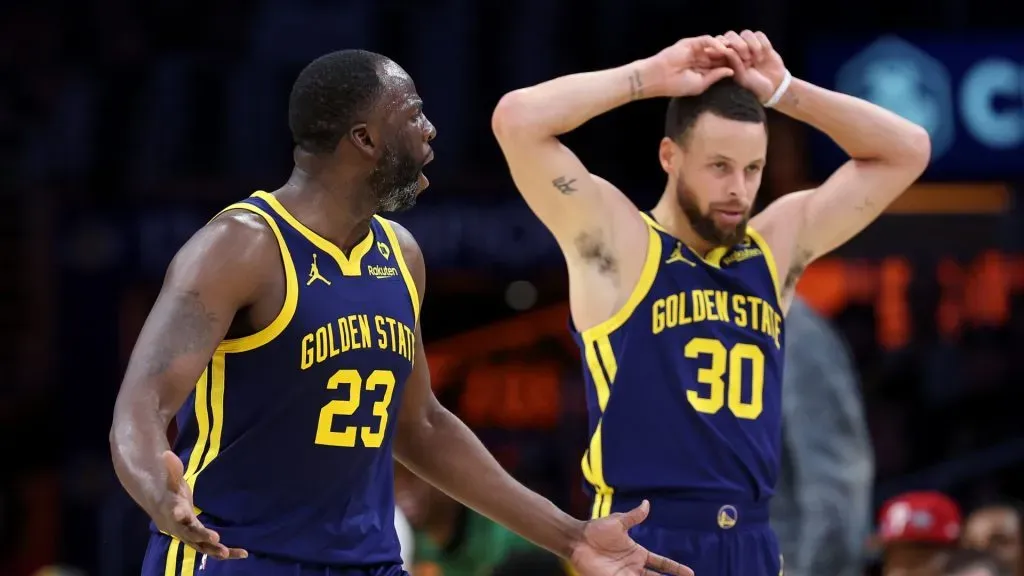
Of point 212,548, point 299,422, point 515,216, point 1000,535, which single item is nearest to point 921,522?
point 1000,535

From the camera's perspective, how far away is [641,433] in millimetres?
4320

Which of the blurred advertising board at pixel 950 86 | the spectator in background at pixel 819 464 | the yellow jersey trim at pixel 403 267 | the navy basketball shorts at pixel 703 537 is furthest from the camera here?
the blurred advertising board at pixel 950 86

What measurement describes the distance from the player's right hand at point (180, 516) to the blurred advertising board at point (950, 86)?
359 inches

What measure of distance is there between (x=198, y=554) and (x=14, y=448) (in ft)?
32.5

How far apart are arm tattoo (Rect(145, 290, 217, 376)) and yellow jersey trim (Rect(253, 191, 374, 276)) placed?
36 cm

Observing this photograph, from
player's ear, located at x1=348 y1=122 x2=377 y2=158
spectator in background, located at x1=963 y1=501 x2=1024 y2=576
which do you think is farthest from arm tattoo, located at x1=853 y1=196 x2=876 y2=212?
spectator in background, located at x1=963 y1=501 x2=1024 y2=576

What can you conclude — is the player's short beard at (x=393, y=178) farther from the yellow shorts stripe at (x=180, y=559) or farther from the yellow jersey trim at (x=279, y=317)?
the yellow shorts stripe at (x=180, y=559)

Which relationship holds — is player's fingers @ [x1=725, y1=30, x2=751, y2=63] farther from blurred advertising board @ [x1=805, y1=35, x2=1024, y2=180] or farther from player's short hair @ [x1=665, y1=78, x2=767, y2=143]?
blurred advertising board @ [x1=805, y1=35, x2=1024, y2=180]

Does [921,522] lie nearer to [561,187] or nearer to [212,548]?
[561,187]

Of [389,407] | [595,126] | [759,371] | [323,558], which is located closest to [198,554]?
[323,558]

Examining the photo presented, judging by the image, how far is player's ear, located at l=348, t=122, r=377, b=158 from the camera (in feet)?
12.1

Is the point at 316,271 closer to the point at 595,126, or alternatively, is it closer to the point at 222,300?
the point at 222,300

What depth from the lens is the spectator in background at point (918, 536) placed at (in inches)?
232

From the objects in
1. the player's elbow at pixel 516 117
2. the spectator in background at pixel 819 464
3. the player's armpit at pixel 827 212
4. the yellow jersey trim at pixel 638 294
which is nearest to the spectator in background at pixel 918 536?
the spectator in background at pixel 819 464
